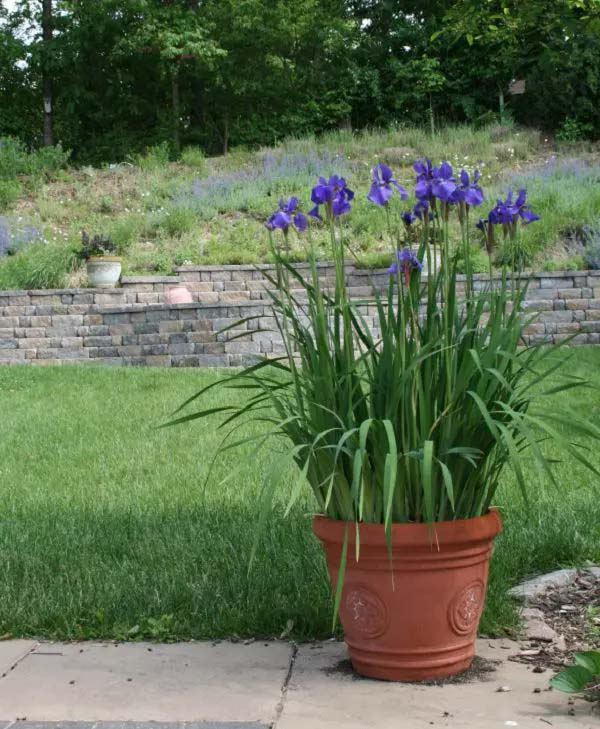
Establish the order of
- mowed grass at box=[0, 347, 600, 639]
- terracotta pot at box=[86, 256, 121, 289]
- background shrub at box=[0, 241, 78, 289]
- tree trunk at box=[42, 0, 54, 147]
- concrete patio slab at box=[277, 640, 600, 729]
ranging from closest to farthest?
concrete patio slab at box=[277, 640, 600, 729] < mowed grass at box=[0, 347, 600, 639] < terracotta pot at box=[86, 256, 121, 289] < background shrub at box=[0, 241, 78, 289] < tree trunk at box=[42, 0, 54, 147]

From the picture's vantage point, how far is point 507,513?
3.96 meters

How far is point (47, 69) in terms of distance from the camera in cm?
2059

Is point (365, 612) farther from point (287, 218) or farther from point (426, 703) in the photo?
point (287, 218)

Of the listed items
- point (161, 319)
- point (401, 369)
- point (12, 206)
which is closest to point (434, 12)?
point (12, 206)

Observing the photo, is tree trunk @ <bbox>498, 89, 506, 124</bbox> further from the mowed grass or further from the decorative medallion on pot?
the decorative medallion on pot

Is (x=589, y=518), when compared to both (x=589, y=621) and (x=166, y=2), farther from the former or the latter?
(x=166, y=2)

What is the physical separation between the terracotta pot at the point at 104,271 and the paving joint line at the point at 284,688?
860 centimetres

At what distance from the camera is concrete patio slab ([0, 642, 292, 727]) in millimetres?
2180

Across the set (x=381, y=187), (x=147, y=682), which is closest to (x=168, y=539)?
(x=147, y=682)

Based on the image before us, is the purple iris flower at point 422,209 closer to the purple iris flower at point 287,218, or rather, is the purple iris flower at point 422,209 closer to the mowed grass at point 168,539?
the purple iris flower at point 287,218

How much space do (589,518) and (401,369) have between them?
1.77 metres

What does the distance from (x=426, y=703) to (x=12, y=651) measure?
1.16 m

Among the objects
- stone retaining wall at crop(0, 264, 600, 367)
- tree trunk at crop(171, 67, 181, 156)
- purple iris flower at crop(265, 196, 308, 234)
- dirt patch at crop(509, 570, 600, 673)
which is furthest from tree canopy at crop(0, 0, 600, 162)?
purple iris flower at crop(265, 196, 308, 234)

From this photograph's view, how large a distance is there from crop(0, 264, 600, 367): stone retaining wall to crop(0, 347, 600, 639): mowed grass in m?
3.22
